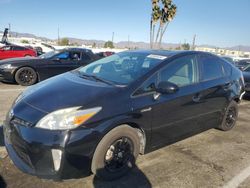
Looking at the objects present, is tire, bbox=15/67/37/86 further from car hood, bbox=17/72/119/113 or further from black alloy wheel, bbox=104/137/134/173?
black alloy wheel, bbox=104/137/134/173

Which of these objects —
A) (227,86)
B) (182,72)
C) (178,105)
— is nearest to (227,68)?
(227,86)

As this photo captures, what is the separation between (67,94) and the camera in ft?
10.8

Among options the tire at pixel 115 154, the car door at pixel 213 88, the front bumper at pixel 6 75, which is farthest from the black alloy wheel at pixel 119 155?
the front bumper at pixel 6 75

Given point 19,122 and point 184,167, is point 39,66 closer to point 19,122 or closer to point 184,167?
point 19,122

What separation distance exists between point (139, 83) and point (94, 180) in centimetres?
130

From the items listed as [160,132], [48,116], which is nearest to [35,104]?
[48,116]

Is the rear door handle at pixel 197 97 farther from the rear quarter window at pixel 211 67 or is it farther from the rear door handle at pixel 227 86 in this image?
the rear door handle at pixel 227 86

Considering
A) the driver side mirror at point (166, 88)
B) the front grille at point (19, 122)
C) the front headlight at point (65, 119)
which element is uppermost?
the driver side mirror at point (166, 88)

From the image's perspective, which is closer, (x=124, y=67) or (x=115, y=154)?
(x=115, y=154)

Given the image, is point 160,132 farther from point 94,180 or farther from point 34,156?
point 34,156

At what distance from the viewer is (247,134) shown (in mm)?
5469

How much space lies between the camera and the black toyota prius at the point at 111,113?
287 cm

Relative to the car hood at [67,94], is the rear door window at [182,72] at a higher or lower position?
higher

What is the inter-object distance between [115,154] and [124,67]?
1392mm
